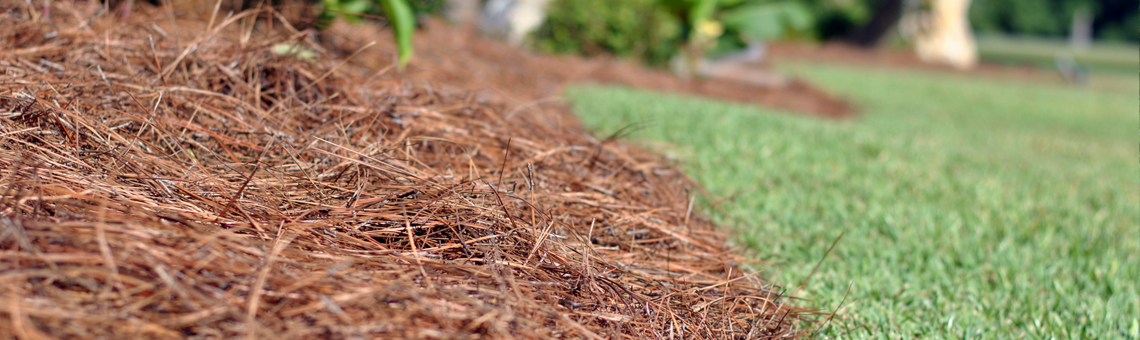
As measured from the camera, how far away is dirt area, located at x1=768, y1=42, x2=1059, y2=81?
1719 centimetres

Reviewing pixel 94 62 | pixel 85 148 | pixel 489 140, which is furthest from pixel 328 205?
pixel 94 62

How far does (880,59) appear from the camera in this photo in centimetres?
1914

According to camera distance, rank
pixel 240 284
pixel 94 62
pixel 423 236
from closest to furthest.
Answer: pixel 240 284 < pixel 423 236 < pixel 94 62

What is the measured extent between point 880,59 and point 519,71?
1676 cm

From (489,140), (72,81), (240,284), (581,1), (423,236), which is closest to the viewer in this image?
(240,284)

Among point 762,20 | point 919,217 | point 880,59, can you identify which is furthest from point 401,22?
point 880,59

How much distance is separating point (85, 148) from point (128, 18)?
135 cm

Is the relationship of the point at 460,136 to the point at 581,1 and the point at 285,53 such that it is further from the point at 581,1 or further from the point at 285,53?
the point at 581,1

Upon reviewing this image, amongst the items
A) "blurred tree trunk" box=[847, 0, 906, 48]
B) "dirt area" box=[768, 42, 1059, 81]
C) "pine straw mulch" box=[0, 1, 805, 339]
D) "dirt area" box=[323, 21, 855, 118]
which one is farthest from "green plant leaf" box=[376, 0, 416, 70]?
"blurred tree trunk" box=[847, 0, 906, 48]

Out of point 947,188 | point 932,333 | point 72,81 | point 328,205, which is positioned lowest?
point 947,188

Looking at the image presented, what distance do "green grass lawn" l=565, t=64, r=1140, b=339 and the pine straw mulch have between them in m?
0.35

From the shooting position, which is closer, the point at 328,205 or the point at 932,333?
the point at 328,205

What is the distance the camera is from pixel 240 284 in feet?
4.03

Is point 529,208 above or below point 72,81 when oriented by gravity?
below
